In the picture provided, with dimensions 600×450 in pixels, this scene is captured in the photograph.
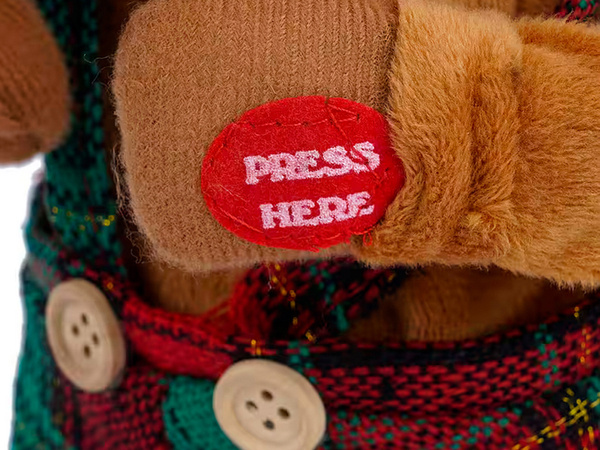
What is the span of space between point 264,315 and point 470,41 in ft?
0.74

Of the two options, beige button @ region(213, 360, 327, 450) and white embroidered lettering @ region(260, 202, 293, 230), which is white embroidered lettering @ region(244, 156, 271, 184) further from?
beige button @ region(213, 360, 327, 450)

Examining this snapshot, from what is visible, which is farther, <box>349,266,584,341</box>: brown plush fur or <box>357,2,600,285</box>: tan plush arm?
<box>349,266,584,341</box>: brown plush fur

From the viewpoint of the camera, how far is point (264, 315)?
434 millimetres

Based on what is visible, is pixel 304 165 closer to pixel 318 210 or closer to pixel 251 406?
pixel 318 210

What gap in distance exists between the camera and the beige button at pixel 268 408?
402 mm

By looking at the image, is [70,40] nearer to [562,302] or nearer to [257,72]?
[257,72]

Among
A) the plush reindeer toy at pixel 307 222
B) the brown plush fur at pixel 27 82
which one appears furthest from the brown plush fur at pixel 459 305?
the brown plush fur at pixel 27 82

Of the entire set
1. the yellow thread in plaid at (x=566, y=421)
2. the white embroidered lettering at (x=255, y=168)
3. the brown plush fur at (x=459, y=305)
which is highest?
the white embroidered lettering at (x=255, y=168)

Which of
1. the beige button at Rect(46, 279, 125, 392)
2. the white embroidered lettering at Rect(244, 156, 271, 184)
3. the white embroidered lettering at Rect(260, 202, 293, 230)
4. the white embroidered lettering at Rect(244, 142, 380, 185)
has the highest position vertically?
the white embroidered lettering at Rect(244, 142, 380, 185)

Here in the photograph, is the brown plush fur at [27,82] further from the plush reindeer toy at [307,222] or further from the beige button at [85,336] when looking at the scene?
the beige button at [85,336]

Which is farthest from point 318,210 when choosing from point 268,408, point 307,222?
point 268,408

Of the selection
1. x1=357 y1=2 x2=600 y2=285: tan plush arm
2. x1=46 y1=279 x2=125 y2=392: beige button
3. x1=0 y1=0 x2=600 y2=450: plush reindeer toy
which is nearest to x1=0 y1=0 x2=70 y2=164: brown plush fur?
x1=0 y1=0 x2=600 y2=450: plush reindeer toy

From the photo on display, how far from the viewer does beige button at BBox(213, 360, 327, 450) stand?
402 mm

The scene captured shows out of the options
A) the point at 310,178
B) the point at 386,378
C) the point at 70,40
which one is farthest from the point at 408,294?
the point at 70,40
